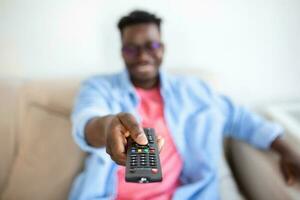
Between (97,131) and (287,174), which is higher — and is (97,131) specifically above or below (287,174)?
above

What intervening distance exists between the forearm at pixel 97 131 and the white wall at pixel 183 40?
1.70ft

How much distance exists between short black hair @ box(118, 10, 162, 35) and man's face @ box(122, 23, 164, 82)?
18 millimetres

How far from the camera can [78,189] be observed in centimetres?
99

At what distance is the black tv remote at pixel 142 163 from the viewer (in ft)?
2.06

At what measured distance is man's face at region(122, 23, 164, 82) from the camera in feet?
3.58

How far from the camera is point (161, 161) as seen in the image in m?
1.01

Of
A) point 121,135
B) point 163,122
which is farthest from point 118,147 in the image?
point 163,122

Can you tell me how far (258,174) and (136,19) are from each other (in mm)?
690

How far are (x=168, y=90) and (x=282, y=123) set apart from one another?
472 mm

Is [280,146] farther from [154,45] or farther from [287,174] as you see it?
[154,45]

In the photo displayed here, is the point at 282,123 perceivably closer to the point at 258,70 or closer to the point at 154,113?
the point at 258,70

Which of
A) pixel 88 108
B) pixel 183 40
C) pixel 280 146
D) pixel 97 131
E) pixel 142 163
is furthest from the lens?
pixel 183 40

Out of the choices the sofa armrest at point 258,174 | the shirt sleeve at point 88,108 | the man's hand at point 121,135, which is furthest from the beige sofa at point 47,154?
the man's hand at point 121,135

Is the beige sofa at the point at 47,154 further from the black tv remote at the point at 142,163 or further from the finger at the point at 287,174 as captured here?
the black tv remote at the point at 142,163
